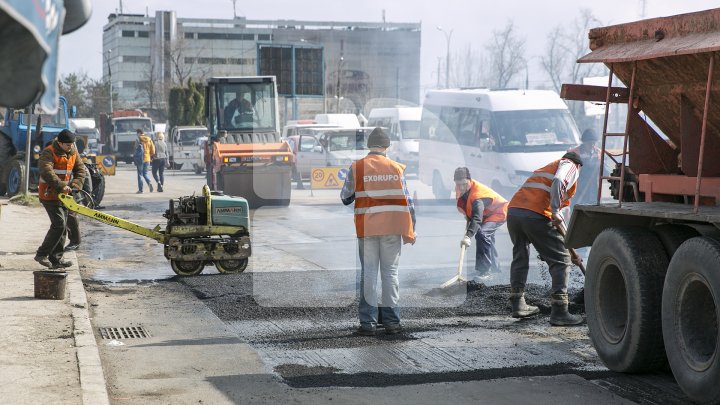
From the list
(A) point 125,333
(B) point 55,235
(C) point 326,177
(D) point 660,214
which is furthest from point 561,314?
(C) point 326,177

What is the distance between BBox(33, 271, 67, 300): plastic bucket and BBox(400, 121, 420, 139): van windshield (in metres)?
22.6

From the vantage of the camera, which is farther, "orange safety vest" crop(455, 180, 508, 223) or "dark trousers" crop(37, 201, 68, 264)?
"dark trousers" crop(37, 201, 68, 264)

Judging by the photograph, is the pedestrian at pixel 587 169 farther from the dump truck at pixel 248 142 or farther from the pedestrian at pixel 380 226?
the dump truck at pixel 248 142

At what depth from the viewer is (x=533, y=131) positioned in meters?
19.9

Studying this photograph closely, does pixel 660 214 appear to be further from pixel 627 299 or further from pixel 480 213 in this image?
pixel 480 213

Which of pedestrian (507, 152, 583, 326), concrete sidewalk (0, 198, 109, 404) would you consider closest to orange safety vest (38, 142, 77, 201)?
concrete sidewalk (0, 198, 109, 404)

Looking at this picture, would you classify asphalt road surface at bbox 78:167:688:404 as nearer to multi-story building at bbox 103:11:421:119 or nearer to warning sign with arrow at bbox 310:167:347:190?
warning sign with arrow at bbox 310:167:347:190

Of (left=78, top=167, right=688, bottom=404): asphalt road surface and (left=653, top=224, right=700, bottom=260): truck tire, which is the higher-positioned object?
(left=653, top=224, right=700, bottom=260): truck tire

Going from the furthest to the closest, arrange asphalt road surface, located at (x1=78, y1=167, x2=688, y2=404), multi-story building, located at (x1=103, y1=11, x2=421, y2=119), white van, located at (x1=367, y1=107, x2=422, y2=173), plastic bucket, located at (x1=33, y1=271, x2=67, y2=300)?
multi-story building, located at (x1=103, y1=11, x2=421, y2=119) < white van, located at (x1=367, y1=107, x2=422, y2=173) < plastic bucket, located at (x1=33, y1=271, x2=67, y2=300) < asphalt road surface, located at (x1=78, y1=167, x2=688, y2=404)

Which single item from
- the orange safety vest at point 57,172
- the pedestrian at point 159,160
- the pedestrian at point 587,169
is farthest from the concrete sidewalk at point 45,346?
the pedestrian at point 159,160

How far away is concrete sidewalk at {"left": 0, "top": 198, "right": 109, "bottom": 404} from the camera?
6.09 meters

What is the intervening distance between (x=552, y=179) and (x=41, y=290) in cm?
485

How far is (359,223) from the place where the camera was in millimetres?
8500

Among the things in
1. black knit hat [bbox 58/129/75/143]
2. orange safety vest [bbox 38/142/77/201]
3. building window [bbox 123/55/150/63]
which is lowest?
orange safety vest [bbox 38/142/77/201]
